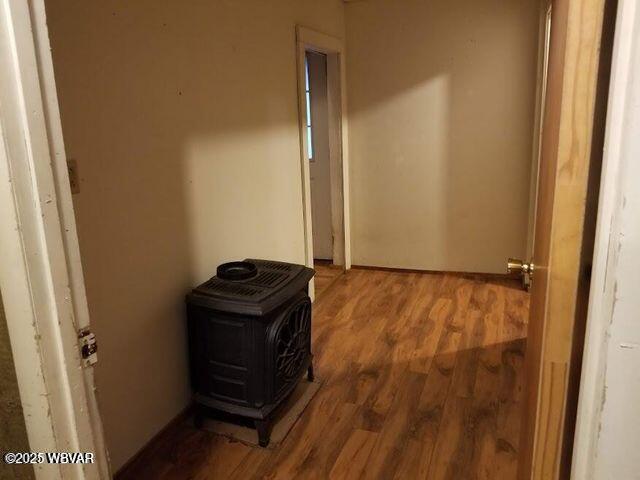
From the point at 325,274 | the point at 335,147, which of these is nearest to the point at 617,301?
the point at 335,147

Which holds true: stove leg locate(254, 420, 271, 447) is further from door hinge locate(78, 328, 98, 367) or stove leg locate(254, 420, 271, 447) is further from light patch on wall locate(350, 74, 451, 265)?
light patch on wall locate(350, 74, 451, 265)

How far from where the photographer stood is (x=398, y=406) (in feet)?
7.35

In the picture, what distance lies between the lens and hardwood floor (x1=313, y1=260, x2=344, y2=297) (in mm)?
3907

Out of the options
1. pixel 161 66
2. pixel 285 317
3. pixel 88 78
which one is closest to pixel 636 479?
pixel 285 317

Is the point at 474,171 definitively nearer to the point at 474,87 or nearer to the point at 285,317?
the point at 474,87

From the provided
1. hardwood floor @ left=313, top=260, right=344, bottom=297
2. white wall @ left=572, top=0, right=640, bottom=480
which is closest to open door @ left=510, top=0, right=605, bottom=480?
white wall @ left=572, top=0, right=640, bottom=480

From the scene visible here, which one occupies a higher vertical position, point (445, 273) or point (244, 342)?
point (244, 342)

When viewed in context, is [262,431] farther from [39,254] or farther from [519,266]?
[39,254]

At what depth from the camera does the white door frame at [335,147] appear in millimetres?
3201

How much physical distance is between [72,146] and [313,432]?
4.85 ft

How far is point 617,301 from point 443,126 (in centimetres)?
336

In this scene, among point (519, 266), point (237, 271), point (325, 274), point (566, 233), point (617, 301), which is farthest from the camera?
point (325, 274)

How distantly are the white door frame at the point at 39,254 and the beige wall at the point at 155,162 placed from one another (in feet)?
2.64

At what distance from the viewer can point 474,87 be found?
3654mm
